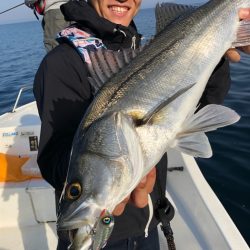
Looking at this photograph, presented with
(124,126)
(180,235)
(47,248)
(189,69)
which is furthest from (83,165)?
(47,248)

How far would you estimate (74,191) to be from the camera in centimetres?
177

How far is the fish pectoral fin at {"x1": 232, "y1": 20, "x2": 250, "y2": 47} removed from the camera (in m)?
2.42

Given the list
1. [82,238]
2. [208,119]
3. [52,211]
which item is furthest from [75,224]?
[52,211]

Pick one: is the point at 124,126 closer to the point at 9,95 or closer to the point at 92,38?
the point at 92,38

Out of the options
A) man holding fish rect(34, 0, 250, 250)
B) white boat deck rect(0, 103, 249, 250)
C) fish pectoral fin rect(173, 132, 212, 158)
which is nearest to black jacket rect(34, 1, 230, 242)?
man holding fish rect(34, 0, 250, 250)

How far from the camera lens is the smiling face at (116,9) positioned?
8.95ft

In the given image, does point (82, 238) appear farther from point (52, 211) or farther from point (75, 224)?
point (52, 211)

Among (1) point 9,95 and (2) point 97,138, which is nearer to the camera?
(2) point 97,138

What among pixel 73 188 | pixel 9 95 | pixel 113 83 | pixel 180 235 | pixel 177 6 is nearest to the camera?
pixel 73 188

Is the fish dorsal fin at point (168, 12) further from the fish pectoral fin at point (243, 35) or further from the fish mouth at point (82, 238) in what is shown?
the fish mouth at point (82, 238)

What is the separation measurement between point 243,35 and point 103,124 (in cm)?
128

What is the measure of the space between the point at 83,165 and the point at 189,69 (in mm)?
912

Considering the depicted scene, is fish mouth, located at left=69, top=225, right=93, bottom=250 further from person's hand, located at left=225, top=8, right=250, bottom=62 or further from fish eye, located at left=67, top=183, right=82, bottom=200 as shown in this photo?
person's hand, located at left=225, top=8, right=250, bottom=62

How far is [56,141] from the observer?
2191 mm
